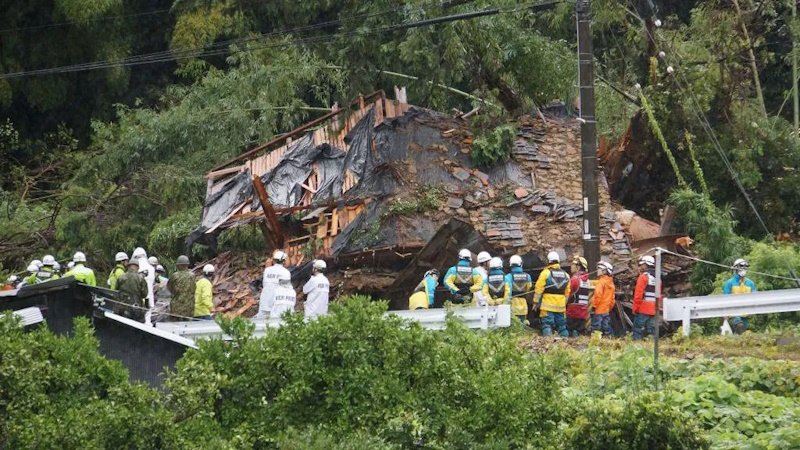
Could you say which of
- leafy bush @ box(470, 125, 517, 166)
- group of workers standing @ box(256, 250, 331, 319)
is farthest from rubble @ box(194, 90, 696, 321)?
group of workers standing @ box(256, 250, 331, 319)

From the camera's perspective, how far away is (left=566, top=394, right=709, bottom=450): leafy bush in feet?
33.3

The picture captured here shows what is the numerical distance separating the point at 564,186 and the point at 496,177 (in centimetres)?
122

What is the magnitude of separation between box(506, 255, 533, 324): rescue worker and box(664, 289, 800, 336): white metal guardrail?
3.08 m

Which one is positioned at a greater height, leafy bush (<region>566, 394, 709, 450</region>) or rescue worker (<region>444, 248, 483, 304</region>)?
rescue worker (<region>444, 248, 483, 304</region>)

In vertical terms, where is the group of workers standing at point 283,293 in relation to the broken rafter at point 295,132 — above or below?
below

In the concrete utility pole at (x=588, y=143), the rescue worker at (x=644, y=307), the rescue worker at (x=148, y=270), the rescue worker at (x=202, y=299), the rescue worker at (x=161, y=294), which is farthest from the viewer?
the concrete utility pole at (x=588, y=143)

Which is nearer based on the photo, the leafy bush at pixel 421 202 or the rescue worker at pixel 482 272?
the rescue worker at pixel 482 272

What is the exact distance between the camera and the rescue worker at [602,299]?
66.4ft

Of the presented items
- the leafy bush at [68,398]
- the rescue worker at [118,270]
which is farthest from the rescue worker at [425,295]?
the leafy bush at [68,398]

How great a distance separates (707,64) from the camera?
95.3 ft

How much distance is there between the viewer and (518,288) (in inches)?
798

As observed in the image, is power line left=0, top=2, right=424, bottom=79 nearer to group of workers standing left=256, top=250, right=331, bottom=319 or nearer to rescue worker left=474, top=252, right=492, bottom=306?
rescue worker left=474, top=252, right=492, bottom=306

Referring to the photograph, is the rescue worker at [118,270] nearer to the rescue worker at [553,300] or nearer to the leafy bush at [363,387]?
the rescue worker at [553,300]

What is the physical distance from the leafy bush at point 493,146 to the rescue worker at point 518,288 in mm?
5343
